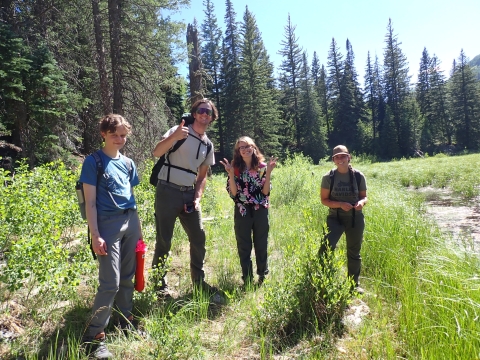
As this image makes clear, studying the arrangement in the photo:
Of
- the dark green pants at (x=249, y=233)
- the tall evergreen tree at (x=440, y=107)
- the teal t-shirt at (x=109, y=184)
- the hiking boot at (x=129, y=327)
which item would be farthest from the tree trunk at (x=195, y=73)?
the tall evergreen tree at (x=440, y=107)

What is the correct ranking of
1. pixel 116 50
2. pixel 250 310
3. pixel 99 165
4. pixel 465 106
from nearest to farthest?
pixel 99 165, pixel 250 310, pixel 116 50, pixel 465 106

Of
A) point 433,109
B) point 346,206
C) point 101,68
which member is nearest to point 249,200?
point 346,206

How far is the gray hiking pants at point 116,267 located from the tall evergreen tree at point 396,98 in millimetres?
46183

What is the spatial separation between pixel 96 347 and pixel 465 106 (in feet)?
182

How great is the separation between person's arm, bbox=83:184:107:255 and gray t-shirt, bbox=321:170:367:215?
2559 mm

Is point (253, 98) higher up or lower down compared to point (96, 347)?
higher up

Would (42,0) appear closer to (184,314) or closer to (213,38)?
(184,314)

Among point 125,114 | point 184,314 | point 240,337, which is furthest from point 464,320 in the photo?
point 125,114

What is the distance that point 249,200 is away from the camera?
374 cm

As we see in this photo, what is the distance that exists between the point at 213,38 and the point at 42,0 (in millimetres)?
24820

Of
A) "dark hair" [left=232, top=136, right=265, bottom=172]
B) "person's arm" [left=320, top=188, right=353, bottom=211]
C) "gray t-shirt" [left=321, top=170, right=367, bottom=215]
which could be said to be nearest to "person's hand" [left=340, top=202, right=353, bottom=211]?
"person's arm" [left=320, top=188, right=353, bottom=211]

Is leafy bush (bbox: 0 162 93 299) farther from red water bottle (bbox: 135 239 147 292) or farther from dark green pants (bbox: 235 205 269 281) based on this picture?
dark green pants (bbox: 235 205 269 281)

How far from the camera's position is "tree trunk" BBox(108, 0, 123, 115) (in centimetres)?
925

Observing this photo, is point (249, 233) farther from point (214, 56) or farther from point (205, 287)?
point (214, 56)
